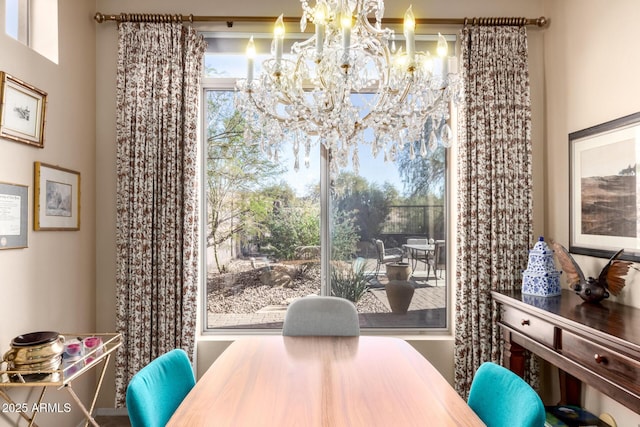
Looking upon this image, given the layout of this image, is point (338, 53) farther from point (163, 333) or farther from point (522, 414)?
point (163, 333)

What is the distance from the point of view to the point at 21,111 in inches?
86.2

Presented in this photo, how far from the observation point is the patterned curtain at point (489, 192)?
2883 millimetres

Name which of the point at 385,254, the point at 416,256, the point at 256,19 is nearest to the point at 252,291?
the point at 385,254

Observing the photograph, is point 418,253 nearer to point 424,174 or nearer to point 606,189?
point 424,174

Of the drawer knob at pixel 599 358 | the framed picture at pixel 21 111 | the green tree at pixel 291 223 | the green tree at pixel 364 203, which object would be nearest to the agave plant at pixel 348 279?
the green tree at pixel 364 203

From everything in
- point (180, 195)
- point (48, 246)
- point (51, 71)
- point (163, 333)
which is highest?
point (51, 71)

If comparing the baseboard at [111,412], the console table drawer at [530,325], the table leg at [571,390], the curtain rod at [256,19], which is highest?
the curtain rod at [256,19]

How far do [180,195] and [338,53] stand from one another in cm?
178

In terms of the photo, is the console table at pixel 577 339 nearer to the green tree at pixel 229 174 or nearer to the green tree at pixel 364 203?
the green tree at pixel 364 203

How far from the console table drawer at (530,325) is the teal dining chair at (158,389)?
176 centimetres

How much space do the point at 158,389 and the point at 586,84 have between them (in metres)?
2.88

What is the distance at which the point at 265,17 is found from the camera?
9.75 ft

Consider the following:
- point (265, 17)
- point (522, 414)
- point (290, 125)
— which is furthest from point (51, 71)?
point (522, 414)

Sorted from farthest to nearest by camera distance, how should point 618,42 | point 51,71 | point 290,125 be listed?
point 51,71 → point 618,42 → point 290,125
